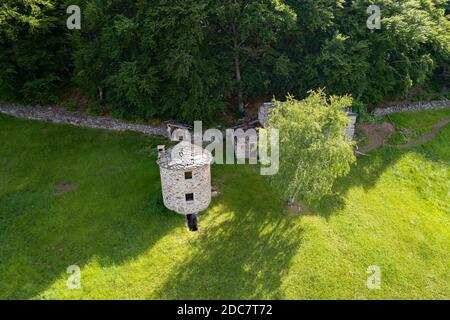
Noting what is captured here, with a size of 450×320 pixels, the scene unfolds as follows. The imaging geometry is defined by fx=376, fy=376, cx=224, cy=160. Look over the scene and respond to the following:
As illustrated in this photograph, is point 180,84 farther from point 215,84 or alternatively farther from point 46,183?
point 46,183

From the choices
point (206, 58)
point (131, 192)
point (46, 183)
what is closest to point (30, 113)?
point (46, 183)

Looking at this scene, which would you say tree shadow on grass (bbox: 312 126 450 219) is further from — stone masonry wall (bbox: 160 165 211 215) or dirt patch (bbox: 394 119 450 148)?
stone masonry wall (bbox: 160 165 211 215)

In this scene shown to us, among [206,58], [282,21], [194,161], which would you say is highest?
[282,21]

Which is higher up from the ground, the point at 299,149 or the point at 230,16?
the point at 230,16

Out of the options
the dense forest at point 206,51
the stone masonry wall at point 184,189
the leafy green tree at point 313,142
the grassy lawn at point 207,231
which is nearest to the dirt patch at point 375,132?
the grassy lawn at point 207,231

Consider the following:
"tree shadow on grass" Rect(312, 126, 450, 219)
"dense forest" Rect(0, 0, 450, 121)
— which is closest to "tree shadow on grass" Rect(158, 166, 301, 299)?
"tree shadow on grass" Rect(312, 126, 450, 219)

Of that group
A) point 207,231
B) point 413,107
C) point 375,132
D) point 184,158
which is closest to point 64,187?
point 184,158

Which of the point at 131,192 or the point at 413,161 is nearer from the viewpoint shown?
the point at 131,192
